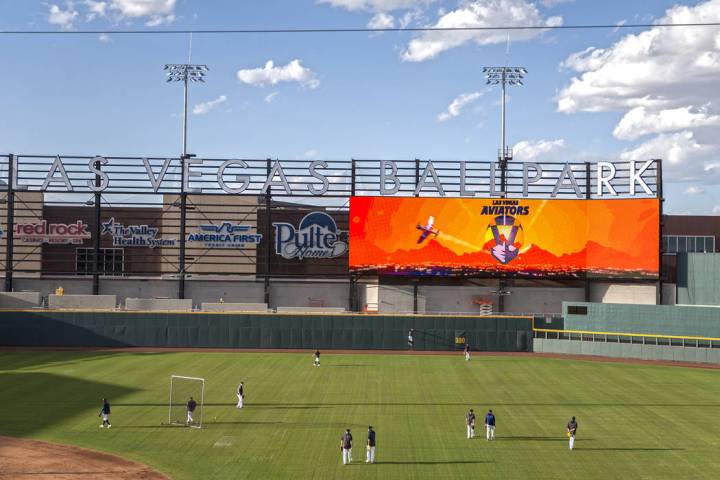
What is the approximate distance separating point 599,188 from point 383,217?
21.6 m

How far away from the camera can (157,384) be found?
46.2 metres

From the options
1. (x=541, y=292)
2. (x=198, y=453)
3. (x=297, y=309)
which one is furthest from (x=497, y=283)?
(x=198, y=453)

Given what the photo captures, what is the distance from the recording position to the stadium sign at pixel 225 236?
252 ft

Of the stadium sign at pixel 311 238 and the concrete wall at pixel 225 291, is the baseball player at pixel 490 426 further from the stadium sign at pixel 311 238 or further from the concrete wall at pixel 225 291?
the concrete wall at pixel 225 291

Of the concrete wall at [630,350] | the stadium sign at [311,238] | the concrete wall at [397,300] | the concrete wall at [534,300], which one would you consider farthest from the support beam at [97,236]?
the concrete wall at [630,350]

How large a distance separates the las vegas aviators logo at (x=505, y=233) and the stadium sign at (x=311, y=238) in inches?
575

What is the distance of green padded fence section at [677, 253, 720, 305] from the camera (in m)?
68.4

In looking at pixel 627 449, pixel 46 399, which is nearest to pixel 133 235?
pixel 46 399

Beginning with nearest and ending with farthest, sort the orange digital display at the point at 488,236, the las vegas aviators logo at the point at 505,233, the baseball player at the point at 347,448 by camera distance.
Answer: the baseball player at the point at 347,448
the orange digital display at the point at 488,236
the las vegas aviators logo at the point at 505,233

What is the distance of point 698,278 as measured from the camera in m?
69.6

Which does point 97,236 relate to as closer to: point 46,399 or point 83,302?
point 83,302

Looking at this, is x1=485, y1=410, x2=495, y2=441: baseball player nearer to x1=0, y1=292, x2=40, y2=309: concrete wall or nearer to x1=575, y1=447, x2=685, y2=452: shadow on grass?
x1=575, y1=447, x2=685, y2=452: shadow on grass

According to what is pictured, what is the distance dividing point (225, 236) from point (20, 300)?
20.0 m

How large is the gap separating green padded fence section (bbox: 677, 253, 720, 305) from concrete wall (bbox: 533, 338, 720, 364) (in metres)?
11.3
